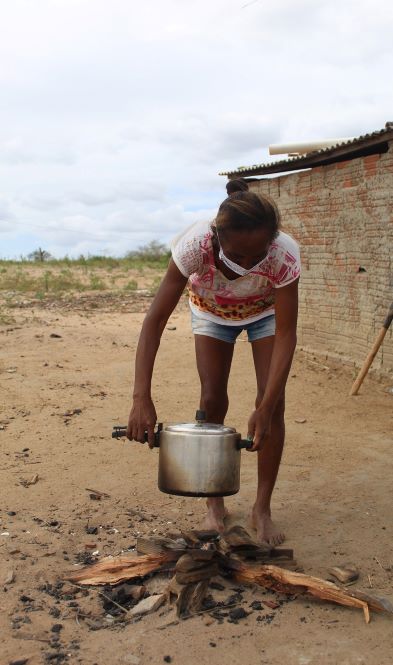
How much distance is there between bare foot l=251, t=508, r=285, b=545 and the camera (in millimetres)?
3367

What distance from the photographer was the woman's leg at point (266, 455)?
10.8ft

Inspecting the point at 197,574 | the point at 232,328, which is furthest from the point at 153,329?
the point at 197,574

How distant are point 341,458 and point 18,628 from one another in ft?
8.97

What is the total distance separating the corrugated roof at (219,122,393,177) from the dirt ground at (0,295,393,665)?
206 cm

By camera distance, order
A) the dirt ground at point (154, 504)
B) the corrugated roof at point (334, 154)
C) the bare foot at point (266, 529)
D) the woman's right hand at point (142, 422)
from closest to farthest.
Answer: the dirt ground at point (154, 504) → the woman's right hand at point (142, 422) → the bare foot at point (266, 529) → the corrugated roof at point (334, 154)

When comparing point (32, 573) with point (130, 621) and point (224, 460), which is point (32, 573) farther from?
point (224, 460)

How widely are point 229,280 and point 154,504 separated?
58.1 inches

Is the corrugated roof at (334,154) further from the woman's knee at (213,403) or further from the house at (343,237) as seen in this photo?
the woman's knee at (213,403)

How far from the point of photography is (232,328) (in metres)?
3.34

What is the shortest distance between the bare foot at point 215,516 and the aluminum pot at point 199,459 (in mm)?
864

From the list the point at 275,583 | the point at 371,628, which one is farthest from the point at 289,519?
the point at 371,628

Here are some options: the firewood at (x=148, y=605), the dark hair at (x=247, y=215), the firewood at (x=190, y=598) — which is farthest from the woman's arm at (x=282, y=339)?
the firewood at (x=148, y=605)

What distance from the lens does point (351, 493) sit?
162 inches

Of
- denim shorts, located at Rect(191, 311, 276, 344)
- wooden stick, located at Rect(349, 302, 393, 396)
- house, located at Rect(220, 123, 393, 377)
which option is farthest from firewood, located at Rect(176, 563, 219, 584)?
house, located at Rect(220, 123, 393, 377)
